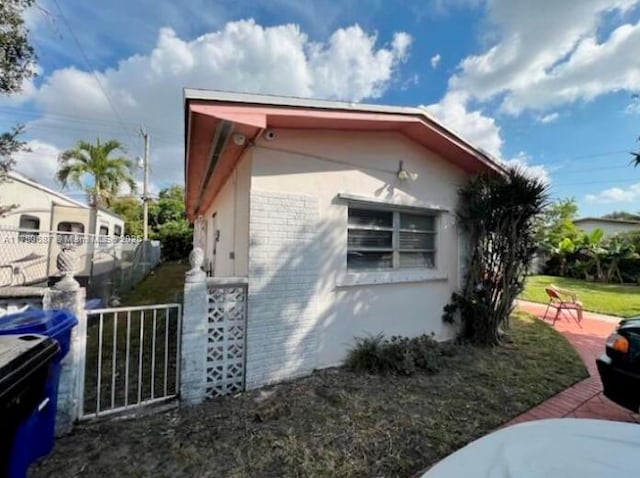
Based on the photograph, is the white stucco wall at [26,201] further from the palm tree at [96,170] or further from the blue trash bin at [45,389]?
the blue trash bin at [45,389]

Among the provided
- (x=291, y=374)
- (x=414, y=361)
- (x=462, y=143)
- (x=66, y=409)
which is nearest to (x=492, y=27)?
(x=462, y=143)

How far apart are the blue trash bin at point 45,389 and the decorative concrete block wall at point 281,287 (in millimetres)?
2230

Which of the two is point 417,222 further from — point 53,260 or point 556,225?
point 556,225

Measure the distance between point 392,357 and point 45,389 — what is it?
4.64 meters

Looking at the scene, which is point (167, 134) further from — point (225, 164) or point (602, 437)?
point (602, 437)

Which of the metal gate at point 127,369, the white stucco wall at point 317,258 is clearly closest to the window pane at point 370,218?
the white stucco wall at point 317,258

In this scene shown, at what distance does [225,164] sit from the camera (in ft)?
21.7

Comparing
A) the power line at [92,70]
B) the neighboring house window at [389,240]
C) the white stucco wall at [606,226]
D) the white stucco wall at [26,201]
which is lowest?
the neighboring house window at [389,240]

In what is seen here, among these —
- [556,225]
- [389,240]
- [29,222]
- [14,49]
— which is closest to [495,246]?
[389,240]

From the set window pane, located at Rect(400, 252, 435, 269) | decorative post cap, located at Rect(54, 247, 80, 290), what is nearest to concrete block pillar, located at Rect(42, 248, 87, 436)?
decorative post cap, located at Rect(54, 247, 80, 290)

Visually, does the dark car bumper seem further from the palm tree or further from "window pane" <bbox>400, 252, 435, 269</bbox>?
the palm tree

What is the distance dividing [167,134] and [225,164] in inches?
1056

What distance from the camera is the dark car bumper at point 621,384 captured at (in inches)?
135

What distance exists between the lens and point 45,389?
2652 mm
